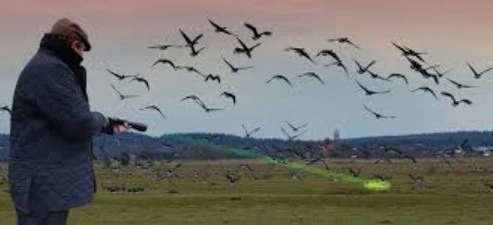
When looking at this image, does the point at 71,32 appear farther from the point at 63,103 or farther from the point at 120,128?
the point at 120,128

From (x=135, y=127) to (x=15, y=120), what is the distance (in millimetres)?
832

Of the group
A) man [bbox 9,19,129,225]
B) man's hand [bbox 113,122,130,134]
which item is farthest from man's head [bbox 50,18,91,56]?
man's hand [bbox 113,122,130,134]

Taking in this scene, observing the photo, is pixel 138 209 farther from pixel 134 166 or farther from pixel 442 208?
pixel 134 166

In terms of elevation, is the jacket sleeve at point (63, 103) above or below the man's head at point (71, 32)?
below

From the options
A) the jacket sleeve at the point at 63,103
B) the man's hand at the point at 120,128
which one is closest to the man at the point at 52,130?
the jacket sleeve at the point at 63,103

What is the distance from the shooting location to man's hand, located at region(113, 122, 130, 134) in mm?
8430

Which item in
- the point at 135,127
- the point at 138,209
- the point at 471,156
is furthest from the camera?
the point at 471,156

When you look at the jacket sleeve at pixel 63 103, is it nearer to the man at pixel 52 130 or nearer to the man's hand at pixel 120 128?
the man at pixel 52 130

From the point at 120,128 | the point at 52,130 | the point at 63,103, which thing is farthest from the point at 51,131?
the point at 120,128

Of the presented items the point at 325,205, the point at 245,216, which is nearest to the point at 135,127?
the point at 245,216

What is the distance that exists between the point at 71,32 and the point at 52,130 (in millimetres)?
668

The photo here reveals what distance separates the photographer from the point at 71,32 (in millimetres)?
7938

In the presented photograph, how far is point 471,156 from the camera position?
19425 cm

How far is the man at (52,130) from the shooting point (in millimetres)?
7945
